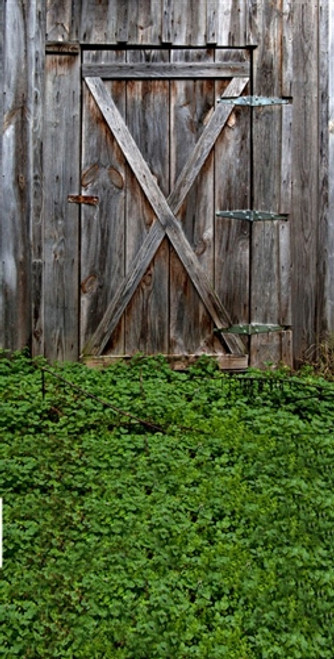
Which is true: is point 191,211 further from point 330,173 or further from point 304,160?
point 330,173

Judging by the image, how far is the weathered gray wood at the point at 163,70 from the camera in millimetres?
5961

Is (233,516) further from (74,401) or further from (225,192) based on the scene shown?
(225,192)

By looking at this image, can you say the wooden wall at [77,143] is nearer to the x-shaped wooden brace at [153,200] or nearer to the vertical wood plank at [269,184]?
the vertical wood plank at [269,184]

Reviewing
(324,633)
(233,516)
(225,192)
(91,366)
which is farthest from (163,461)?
(225,192)

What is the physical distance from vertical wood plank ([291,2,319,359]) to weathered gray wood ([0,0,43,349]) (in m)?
2.01

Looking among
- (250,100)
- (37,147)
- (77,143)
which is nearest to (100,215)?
(77,143)

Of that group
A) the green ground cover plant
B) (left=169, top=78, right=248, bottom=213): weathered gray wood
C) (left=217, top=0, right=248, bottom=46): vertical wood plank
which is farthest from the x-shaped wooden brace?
the green ground cover plant

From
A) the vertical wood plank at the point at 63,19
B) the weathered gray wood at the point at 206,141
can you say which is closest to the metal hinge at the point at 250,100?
the weathered gray wood at the point at 206,141

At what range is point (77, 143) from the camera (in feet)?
19.6

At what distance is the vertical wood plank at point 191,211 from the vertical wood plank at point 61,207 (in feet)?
2.47

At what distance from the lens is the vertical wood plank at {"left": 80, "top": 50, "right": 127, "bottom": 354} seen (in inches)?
236

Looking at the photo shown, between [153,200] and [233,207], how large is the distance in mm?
625

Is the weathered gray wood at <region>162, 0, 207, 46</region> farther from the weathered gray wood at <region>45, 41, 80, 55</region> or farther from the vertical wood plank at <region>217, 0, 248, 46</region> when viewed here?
the weathered gray wood at <region>45, 41, 80, 55</region>

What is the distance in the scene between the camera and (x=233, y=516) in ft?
11.7
